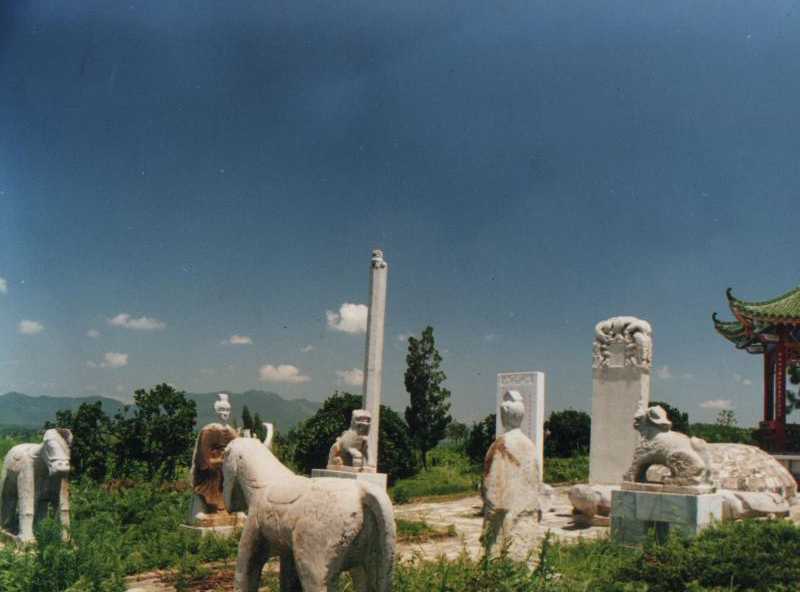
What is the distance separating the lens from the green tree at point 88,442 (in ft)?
45.0

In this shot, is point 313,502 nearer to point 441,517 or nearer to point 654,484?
point 654,484

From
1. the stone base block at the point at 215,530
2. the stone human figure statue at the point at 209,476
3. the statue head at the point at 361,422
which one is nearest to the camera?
the stone base block at the point at 215,530

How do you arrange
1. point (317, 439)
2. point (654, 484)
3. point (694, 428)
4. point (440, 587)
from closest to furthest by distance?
point (440, 587)
point (654, 484)
point (317, 439)
point (694, 428)

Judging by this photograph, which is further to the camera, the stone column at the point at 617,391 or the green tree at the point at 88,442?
the green tree at the point at 88,442

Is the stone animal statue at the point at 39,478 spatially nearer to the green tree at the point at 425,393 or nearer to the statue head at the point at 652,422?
the statue head at the point at 652,422

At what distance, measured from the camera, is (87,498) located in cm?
1002

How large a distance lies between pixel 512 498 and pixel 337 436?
11885 millimetres

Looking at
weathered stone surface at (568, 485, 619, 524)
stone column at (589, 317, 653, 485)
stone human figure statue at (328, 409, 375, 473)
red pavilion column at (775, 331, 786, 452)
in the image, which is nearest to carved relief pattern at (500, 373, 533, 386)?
stone column at (589, 317, 653, 485)

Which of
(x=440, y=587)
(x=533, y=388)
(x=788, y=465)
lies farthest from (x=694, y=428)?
(x=440, y=587)

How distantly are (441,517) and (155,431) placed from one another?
21.5 feet

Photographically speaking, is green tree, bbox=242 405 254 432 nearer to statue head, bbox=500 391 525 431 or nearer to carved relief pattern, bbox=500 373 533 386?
carved relief pattern, bbox=500 373 533 386

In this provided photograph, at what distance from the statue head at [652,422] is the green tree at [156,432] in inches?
400

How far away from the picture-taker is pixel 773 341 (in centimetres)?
1967

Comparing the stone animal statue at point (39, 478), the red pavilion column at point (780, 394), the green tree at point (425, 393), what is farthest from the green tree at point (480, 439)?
the stone animal statue at point (39, 478)
